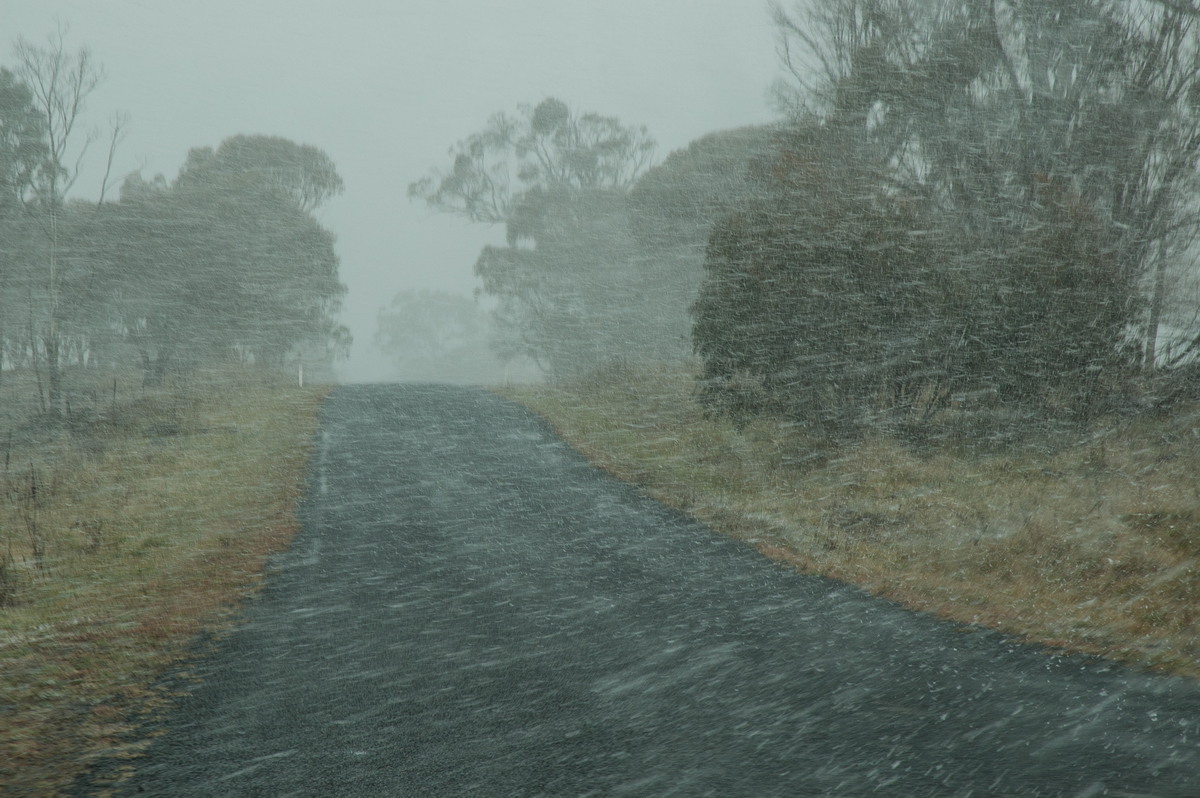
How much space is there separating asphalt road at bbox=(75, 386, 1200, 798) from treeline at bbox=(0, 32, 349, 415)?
20688mm

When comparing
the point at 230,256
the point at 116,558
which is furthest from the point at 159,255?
the point at 116,558

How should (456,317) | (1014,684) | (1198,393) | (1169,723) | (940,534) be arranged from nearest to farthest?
(1169,723) < (1014,684) < (940,534) < (1198,393) < (456,317)

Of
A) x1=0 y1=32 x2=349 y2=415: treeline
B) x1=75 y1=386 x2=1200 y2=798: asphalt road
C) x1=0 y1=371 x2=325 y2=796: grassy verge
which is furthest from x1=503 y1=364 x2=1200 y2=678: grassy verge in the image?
x1=0 y1=32 x2=349 y2=415: treeline

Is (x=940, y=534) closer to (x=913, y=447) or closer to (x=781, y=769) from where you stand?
(x=913, y=447)

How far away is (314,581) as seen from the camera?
7.35 meters

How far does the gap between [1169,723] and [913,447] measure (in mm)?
8956

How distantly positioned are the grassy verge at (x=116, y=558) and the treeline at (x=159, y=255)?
997cm

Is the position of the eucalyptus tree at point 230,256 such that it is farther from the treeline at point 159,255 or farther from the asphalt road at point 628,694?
the asphalt road at point 628,694

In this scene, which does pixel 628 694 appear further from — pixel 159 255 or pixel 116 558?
pixel 159 255

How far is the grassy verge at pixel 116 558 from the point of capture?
181 inches

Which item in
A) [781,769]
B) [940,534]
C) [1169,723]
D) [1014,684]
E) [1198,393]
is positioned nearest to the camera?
[781,769]

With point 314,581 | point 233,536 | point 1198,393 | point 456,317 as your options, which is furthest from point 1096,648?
point 456,317

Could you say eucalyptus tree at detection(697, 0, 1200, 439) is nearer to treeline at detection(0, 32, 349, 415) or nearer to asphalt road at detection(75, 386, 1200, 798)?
asphalt road at detection(75, 386, 1200, 798)

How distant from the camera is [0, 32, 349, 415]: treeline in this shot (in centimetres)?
2606
